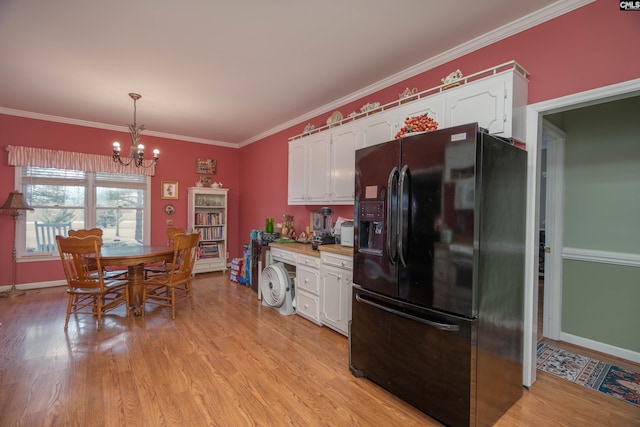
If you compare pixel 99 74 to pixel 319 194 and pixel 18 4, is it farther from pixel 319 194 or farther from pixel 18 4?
pixel 319 194

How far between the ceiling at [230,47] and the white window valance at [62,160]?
0.68 m

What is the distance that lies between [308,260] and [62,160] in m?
4.38

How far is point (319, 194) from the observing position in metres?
3.79

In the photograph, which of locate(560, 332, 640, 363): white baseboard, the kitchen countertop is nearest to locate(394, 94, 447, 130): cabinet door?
the kitchen countertop

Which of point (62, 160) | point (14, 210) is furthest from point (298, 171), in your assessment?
point (14, 210)

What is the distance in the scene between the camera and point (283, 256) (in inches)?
155

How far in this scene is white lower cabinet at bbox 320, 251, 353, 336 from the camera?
2906 mm

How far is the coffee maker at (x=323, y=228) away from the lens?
138 inches

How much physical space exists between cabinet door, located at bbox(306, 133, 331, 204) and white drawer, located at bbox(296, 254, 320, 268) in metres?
0.75

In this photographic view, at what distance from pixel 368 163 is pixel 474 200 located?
2.80 ft

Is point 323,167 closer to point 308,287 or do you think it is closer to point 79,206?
point 308,287

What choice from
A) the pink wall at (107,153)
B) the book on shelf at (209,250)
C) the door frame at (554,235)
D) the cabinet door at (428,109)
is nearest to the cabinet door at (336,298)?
the cabinet door at (428,109)

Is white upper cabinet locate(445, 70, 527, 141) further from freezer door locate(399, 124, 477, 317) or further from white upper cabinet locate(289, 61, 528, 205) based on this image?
freezer door locate(399, 124, 477, 317)

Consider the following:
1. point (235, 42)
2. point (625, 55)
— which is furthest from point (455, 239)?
point (235, 42)
